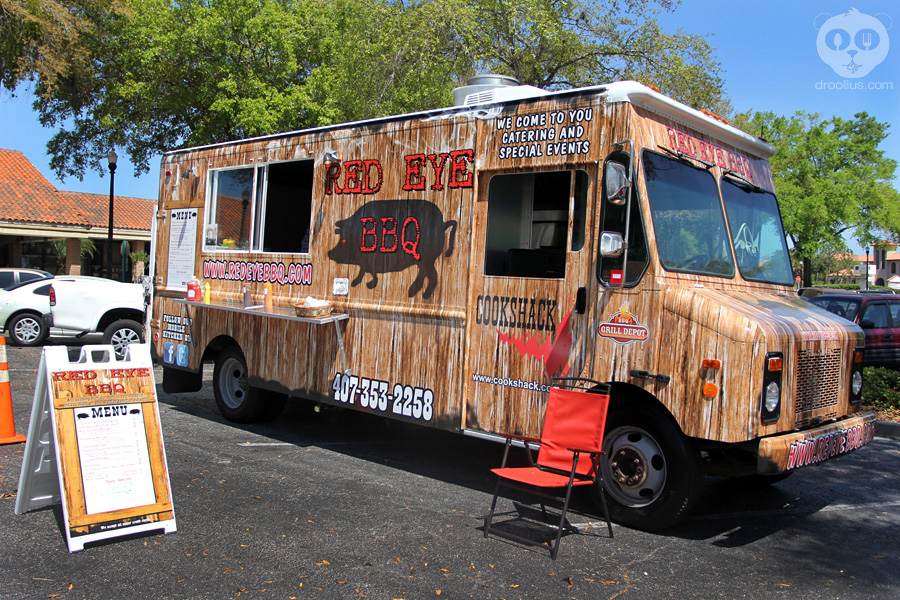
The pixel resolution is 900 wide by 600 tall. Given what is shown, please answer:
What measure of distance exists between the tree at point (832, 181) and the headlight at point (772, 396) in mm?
29032

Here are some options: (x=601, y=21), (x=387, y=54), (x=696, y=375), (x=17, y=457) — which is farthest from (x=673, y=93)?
(x=17, y=457)

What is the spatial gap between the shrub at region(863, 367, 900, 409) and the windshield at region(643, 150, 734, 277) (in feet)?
18.5

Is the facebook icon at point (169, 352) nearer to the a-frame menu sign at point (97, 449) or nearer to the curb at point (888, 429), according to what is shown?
the a-frame menu sign at point (97, 449)

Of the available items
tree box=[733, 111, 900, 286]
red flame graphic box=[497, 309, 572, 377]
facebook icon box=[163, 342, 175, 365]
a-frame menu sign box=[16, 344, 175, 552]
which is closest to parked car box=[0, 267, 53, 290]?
facebook icon box=[163, 342, 175, 365]

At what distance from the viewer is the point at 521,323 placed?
564 centimetres

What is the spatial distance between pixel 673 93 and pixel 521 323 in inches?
470

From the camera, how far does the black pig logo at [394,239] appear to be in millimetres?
6262

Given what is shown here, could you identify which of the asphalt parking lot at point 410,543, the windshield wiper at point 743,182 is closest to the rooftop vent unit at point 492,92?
the windshield wiper at point 743,182

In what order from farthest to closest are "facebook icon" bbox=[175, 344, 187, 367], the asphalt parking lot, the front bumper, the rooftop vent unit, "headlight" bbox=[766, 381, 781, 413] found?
1. "facebook icon" bbox=[175, 344, 187, 367]
2. the rooftop vent unit
3. "headlight" bbox=[766, 381, 781, 413]
4. the front bumper
5. the asphalt parking lot

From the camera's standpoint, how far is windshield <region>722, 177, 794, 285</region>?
18.6 ft

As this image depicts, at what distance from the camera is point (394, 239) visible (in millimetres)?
6586

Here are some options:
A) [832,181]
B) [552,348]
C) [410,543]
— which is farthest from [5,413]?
[832,181]

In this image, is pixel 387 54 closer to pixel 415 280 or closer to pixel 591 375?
pixel 415 280

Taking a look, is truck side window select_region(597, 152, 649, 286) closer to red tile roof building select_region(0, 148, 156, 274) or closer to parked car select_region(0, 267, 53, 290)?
parked car select_region(0, 267, 53, 290)
